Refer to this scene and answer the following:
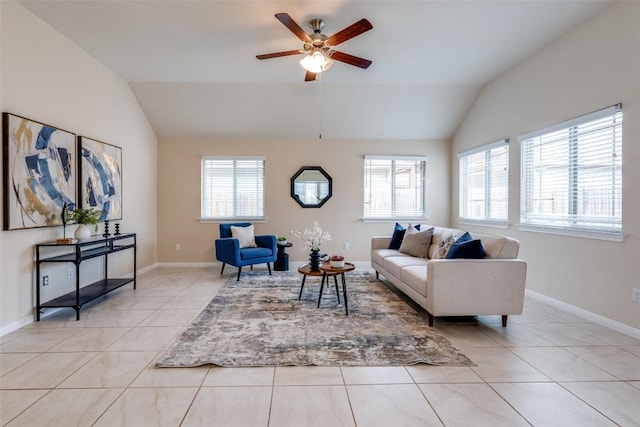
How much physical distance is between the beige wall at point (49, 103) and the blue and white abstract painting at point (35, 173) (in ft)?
0.37

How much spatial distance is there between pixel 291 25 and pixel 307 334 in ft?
8.84

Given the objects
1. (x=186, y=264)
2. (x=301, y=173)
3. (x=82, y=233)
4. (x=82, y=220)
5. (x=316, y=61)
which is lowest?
(x=186, y=264)

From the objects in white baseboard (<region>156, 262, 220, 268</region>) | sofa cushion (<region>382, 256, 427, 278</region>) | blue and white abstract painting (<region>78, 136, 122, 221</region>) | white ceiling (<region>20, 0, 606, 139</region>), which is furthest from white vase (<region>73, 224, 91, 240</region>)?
sofa cushion (<region>382, 256, 427, 278</region>)

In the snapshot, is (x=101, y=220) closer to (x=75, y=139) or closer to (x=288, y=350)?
(x=75, y=139)

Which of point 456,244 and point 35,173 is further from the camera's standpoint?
point 456,244

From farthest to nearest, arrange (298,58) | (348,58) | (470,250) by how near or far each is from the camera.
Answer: (298,58) → (348,58) → (470,250)

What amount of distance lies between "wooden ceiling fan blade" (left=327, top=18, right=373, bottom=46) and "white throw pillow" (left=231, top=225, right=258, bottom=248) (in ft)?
10.8

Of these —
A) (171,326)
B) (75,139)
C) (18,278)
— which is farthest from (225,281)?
(75,139)

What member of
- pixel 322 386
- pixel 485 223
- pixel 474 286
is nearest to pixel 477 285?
pixel 474 286

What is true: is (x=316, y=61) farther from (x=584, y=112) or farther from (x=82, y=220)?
(x=82, y=220)

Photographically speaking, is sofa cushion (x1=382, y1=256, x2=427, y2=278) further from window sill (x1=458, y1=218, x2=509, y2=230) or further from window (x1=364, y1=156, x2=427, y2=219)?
window (x1=364, y1=156, x2=427, y2=219)

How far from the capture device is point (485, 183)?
4.94 metres

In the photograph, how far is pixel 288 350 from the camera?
7.97 feet

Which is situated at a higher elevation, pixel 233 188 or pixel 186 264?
pixel 233 188
